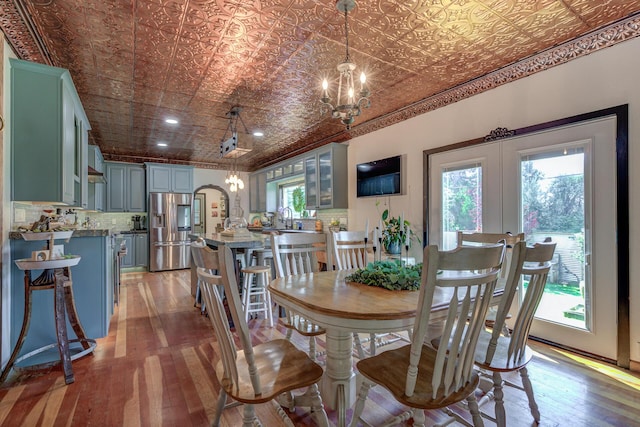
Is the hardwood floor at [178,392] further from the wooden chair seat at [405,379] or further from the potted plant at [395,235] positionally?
the potted plant at [395,235]

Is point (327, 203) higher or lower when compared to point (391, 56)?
lower

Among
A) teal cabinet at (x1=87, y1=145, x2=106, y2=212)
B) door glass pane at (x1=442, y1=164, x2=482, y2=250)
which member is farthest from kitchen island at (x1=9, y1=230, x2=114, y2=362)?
door glass pane at (x1=442, y1=164, x2=482, y2=250)

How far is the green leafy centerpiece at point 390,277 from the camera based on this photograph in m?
1.70

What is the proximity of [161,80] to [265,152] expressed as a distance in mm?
3611

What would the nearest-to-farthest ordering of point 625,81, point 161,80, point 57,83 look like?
point 625,81
point 57,83
point 161,80

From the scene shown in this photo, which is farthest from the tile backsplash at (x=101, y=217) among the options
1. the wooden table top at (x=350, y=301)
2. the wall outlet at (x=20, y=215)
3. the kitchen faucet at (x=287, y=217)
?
the wooden table top at (x=350, y=301)

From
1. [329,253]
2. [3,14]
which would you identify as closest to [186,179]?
[3,14]

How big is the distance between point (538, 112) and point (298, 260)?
2647 millimetres

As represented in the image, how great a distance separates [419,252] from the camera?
4.07 m

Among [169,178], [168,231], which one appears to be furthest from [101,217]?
[169,178]

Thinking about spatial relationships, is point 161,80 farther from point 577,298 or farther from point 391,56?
point 577,298

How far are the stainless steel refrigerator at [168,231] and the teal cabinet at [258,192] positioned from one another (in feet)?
5.90

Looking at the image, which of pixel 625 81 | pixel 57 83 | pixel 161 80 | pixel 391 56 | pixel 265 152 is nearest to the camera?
pixel 625 81

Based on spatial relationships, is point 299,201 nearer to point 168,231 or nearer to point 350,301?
point 168,231
